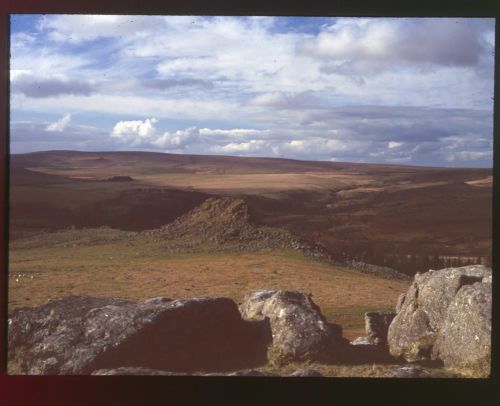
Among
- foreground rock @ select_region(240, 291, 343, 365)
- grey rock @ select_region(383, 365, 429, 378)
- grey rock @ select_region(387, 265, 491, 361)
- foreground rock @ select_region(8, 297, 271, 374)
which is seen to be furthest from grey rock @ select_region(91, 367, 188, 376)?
grey rock @ select_region(387, 265, 491, 361)

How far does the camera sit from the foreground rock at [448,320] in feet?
23.7

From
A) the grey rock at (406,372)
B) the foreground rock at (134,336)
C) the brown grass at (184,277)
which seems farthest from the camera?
the brown grass at (184,277)

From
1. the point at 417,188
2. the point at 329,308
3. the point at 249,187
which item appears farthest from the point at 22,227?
the point at 417,188

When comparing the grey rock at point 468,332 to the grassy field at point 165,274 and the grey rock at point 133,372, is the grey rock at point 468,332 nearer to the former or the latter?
the grassy field at point 165,274

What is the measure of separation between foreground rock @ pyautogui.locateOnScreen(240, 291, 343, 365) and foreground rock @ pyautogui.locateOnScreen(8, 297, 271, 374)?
0.62 feet

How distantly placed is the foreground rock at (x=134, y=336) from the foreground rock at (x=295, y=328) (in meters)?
0.19

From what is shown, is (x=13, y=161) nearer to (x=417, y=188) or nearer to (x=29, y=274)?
(x=29, y=274)

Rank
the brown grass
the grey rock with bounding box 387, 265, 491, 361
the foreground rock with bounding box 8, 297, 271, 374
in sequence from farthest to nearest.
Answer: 1. the brown grass
2. the grey rock with bounding box 387, 265, 491, 361
3. the foreground rock with bounding box 8, 297, 271, 374

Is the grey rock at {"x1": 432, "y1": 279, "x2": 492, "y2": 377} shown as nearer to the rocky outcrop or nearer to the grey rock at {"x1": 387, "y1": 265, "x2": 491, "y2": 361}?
the grey rock at {"x1": 387, "y1": 265, "x2": 491, "y2": 361}

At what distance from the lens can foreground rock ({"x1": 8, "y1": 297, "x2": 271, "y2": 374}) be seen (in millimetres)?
7312

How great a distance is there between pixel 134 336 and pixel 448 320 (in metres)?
4.30

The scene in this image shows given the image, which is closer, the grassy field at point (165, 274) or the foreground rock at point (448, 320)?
the foreground rock at point (448, 320)

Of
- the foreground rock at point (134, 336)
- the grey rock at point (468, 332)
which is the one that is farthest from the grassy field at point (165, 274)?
the grey rock at point (468, 332)

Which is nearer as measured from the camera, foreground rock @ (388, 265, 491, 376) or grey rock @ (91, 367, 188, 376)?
grey rock @ (91, 367, 188, 376)
